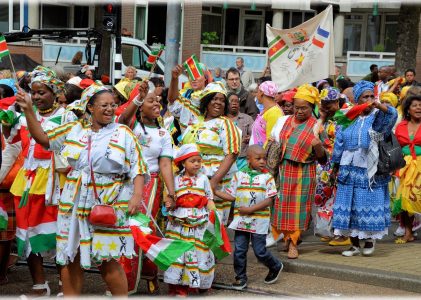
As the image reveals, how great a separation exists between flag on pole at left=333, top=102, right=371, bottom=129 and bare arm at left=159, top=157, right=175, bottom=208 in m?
2.34

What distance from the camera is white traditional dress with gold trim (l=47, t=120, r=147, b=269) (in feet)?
21.9

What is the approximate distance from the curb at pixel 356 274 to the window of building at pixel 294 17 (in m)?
27.7

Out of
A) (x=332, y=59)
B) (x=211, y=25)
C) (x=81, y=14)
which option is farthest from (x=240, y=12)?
(x=332, y=59)

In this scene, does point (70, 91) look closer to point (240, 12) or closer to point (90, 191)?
point (90, 191)

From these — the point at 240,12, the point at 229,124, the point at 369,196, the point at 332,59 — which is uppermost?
the point at 240,12

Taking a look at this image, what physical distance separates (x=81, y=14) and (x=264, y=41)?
718cm

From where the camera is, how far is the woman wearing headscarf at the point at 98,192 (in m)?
6.69

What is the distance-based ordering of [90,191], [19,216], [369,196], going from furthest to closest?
[369,196] < [19,216] < [90,191]

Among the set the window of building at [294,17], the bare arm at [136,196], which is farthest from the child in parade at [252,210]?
the window of building at [294,17]

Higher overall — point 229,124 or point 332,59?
point 332,59

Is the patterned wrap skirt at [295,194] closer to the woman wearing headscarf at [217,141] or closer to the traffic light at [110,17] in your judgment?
the woman wearing headscarf at [217,141]

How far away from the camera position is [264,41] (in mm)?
35594

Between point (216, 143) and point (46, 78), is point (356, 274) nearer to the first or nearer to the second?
point (216, 143)

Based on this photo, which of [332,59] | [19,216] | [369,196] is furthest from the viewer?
[332,59]
